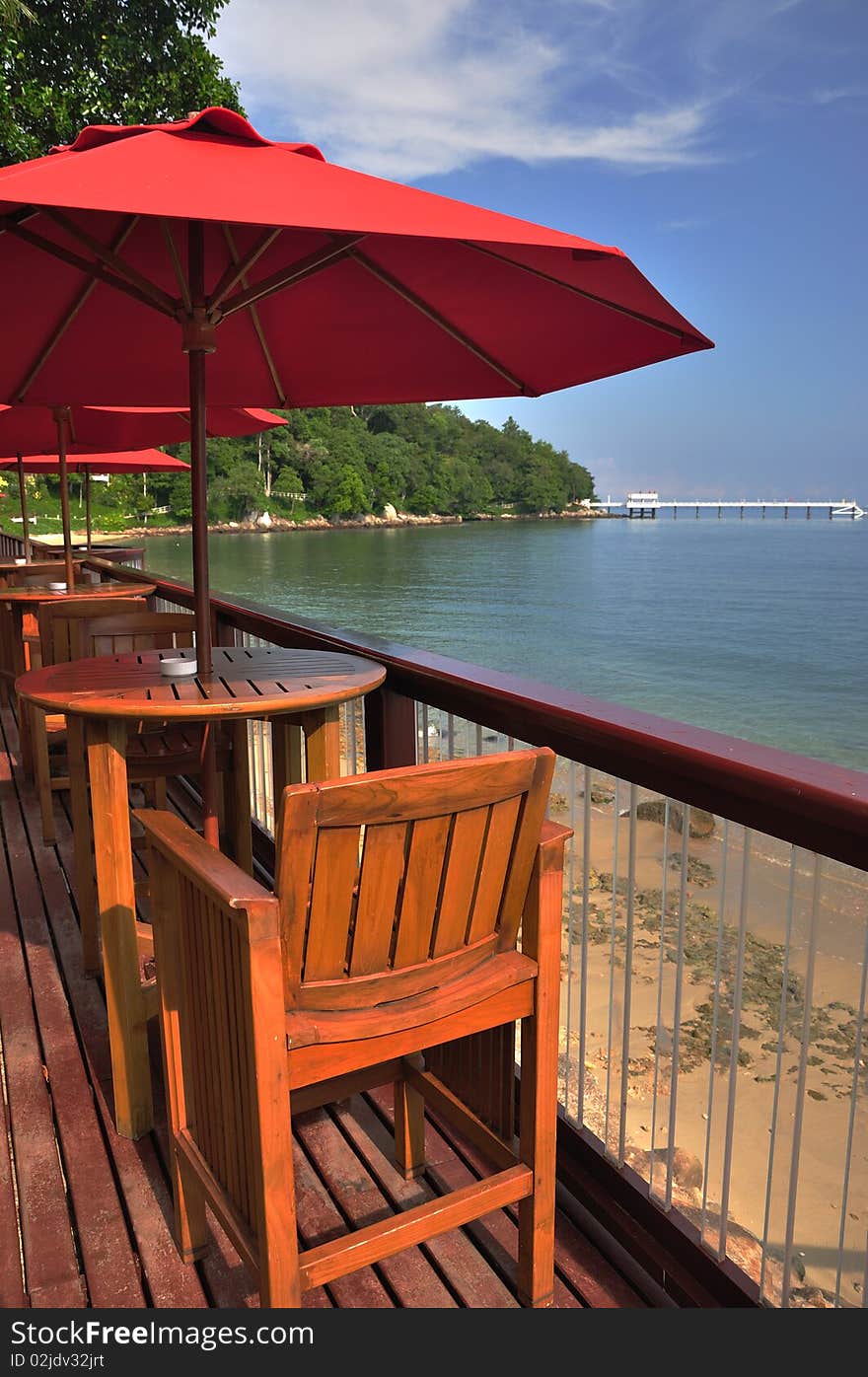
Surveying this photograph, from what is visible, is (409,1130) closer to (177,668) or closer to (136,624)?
(177,668)

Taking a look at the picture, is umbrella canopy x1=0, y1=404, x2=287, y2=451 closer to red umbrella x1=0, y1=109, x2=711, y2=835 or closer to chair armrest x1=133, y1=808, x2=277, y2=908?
red umbrella x1=0, y1=109, x2=711, y2=835

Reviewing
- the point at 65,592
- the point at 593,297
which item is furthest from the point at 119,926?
the point at 65,592

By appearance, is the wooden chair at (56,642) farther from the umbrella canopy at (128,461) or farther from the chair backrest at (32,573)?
the umbrella canopy at (128,461)

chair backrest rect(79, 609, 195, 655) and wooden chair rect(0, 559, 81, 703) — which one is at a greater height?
chair backrest rect(79, 609, 195, 655)

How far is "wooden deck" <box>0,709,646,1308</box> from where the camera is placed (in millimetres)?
1796

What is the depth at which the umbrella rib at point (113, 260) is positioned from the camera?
210 cm

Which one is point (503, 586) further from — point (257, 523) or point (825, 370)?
point (825, 370)

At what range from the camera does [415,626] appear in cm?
4203

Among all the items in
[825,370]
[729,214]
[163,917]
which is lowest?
[163,917]

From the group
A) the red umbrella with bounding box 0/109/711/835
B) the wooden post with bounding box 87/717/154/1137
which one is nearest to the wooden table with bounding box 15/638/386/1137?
the wooden post with bounding box 87/717/154/1137

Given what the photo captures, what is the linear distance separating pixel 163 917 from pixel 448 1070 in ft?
2.20

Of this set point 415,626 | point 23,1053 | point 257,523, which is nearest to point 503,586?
point 415,626

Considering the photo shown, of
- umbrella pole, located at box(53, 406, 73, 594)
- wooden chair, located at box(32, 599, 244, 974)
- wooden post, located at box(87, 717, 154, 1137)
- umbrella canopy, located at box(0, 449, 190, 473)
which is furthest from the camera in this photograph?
umbrella canopy, located at box(0, 449, 190, 473)

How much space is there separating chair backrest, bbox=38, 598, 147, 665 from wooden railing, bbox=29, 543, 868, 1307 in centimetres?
49
